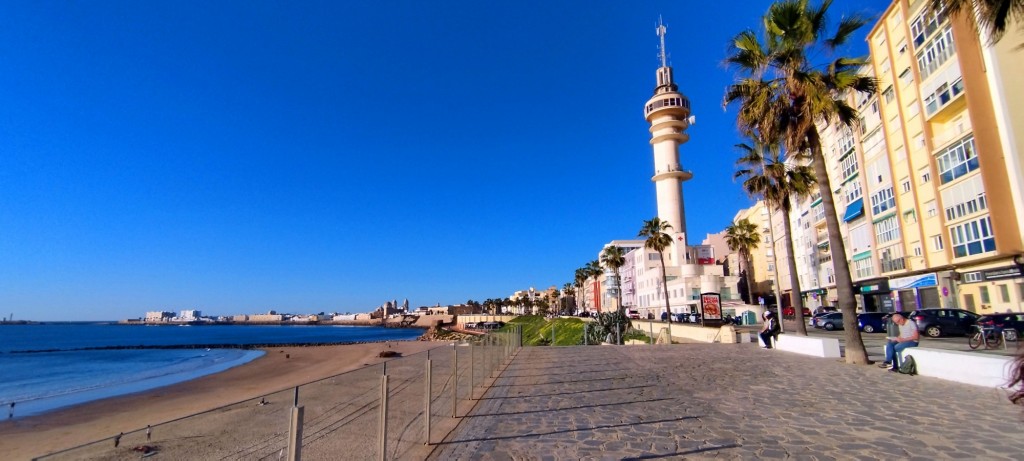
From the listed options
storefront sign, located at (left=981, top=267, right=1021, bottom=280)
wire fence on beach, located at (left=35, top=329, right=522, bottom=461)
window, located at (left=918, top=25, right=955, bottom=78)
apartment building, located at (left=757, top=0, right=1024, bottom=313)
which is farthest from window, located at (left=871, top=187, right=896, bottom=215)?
wire fence on beach, located at (left=35, top=329, right=522, bottom=461)

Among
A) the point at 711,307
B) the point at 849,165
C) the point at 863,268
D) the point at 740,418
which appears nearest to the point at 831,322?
the point at 711,307

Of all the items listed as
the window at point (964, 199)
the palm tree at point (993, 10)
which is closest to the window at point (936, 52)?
the window at point (964, 199)

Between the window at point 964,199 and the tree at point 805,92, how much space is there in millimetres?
21054

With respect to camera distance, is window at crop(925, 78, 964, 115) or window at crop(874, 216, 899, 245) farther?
window at crop(874, 216, 899, 245)

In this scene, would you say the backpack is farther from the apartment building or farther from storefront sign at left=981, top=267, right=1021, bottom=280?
storefront sign at left=981, top=267, right=1021, bottom=280

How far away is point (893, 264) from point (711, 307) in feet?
50.4

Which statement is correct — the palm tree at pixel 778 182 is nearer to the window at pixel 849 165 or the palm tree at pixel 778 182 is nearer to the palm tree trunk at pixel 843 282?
the palm tree trunk at pixel 843 282

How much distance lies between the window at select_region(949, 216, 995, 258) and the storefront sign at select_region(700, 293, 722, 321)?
14.2 metres

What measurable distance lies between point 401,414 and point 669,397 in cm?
548

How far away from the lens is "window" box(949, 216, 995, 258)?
90.9 ft

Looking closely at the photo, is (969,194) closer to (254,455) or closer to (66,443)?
(254,455)

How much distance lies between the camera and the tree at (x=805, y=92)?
13.6 m

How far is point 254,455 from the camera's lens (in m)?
3.52

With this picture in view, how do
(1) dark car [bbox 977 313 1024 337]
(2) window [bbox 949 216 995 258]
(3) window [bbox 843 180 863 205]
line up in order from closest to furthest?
1. (1) dark car [bbox 977 313 1024 337]
2. (2) window [bbox 949 216 995 258]
3. (3) window [bbox 843 180 863 205]
